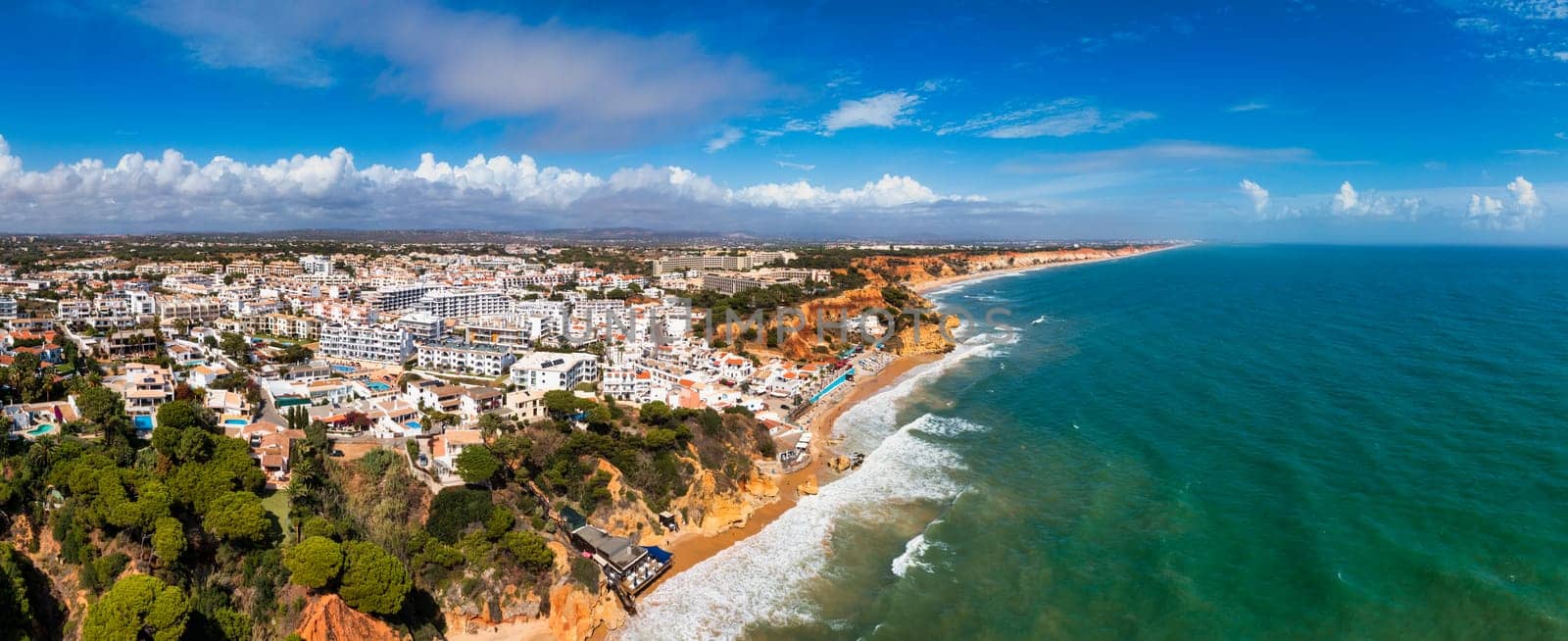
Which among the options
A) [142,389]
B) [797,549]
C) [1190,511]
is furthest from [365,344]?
[1190,511]

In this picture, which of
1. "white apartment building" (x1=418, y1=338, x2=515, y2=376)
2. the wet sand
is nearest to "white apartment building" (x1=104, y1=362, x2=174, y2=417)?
"white apartment building" (x1=418, y1=338, x2=515, y2=376)

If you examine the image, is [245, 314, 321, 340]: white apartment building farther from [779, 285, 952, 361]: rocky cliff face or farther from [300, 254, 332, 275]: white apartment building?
[300, 254, 332, 275]: white apartment building

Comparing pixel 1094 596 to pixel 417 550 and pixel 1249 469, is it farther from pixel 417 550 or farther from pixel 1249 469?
pixel 417 550

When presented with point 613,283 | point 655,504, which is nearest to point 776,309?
point 613,283

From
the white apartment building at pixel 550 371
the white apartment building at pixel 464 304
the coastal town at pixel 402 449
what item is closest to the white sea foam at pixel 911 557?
the coastal town at pixel 402 449

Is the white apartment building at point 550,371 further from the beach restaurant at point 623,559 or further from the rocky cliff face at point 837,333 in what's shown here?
the rocky cliff face at point 837,333
